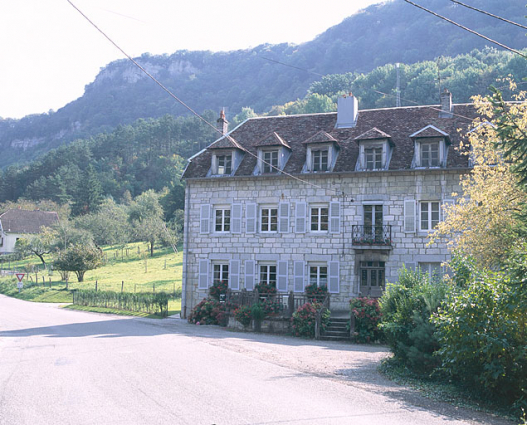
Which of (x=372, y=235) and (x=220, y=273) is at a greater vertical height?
(x=372, y=235)

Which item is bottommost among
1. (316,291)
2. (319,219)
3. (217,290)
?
(217,290)

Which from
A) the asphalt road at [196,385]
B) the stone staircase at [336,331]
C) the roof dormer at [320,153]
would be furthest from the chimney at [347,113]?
the asphalt road at [196,385]

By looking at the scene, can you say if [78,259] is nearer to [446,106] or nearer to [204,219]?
[204,219]

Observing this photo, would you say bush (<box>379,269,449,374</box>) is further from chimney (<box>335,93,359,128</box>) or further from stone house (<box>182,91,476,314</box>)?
chimney (<box>335,93,359,128</box>)

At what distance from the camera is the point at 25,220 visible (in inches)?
3009

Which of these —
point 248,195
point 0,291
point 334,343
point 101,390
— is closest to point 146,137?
point 0,291

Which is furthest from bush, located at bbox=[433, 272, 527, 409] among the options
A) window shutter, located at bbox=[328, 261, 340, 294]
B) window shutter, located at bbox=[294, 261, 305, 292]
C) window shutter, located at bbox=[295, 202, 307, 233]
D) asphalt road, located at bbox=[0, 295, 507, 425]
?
window shutter, located at bbox=[295, 202, 307, 233]

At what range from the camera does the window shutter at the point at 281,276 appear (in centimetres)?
2291

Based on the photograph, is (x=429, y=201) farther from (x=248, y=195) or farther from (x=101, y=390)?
(x=101, y=390)

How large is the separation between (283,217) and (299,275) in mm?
2833

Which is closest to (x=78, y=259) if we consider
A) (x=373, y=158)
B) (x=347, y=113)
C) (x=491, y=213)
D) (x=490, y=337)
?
(x=347, y=113)

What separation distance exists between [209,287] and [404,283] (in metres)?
12.8

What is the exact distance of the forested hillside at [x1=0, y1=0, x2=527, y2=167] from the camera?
112 m

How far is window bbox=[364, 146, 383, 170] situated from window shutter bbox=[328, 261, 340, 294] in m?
4.62
